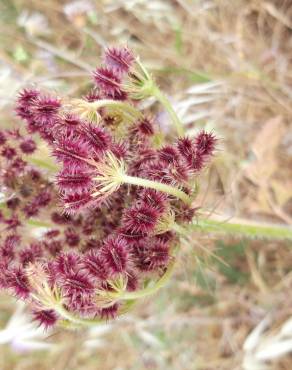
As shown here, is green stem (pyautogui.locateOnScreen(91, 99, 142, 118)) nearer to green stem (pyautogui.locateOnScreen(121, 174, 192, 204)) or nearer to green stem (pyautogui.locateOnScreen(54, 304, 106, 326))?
green stem (pyautogui.locateOnScreen(121, 174, 192, 204))

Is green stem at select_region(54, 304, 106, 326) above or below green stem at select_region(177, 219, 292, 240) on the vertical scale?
below

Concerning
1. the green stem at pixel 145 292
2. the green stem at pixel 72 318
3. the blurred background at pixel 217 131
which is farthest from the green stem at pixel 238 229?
the blurred background at pixel 217 131

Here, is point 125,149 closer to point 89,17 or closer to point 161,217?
point 161,217

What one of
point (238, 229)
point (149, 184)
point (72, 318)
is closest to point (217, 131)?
point (238, 229)

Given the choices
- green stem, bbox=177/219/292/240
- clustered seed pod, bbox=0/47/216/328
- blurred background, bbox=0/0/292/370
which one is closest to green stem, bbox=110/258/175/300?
clustered seed pod, bbox=0/47/216/328

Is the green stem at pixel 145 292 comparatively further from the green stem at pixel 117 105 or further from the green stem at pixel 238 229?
the green stem at pixel 117 105

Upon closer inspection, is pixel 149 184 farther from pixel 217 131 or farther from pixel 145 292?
→ pixel 217 131

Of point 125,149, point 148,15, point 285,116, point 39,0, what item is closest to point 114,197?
point 125,149
